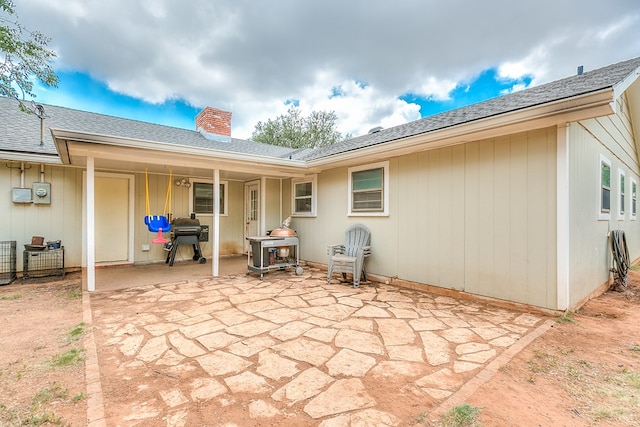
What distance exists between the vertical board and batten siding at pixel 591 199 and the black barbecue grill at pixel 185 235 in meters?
7.13

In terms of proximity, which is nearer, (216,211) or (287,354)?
(287,354)

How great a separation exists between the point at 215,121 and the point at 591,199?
31.5ft

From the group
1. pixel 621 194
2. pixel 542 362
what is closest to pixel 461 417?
pixel 542 362

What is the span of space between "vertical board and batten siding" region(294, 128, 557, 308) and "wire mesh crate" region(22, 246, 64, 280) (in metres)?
6.23

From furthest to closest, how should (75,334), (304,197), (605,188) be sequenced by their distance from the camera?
1. (304,197)
2. (605,188)
3. (75,334)

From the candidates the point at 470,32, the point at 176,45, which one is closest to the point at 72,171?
the point at 176,45

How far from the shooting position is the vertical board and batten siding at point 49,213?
5.62m

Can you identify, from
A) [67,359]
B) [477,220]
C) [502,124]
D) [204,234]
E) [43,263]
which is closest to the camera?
[67,359]

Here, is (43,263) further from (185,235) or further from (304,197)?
(304,197)

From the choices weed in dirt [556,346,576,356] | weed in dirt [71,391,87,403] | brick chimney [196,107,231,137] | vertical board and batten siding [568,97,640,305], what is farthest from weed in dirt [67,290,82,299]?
vertical board and batten siding [568,97,640,305]

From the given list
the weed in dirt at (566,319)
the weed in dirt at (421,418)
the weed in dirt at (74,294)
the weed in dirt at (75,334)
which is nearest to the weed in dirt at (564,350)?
the weed in dirt at (566,319)

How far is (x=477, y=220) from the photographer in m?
4.19

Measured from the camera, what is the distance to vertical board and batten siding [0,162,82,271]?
5.62 metres

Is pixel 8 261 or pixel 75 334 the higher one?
pixel 8 261
